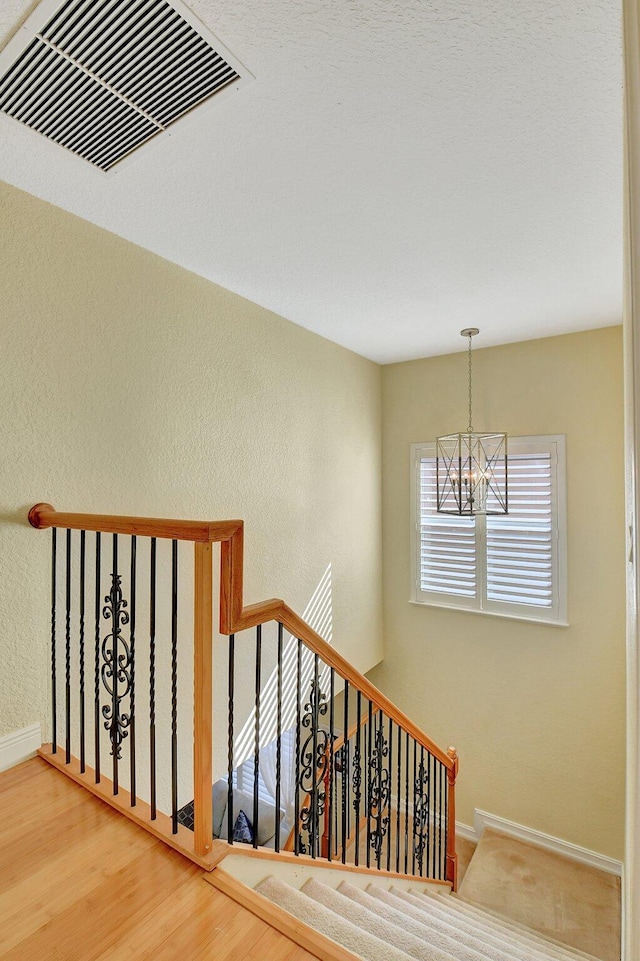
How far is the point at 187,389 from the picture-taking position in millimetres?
2664

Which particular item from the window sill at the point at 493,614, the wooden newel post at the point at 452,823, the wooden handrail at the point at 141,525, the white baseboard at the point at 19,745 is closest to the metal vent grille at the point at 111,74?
the wooden handrail at the point at 141,525

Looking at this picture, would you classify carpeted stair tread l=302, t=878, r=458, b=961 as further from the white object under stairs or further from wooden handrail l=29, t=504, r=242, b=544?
wooden handrail l=29, t=504, r=242, b=544

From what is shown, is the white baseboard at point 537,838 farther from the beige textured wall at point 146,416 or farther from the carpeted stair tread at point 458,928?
→ the beige textured wall at point 146,416

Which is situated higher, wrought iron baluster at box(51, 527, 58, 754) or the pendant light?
the pendant light

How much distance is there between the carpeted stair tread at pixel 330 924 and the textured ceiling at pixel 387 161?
7.83 ft

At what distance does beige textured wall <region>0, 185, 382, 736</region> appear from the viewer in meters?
1.94

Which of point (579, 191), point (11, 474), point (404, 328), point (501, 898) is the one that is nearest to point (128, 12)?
point (11, 474)

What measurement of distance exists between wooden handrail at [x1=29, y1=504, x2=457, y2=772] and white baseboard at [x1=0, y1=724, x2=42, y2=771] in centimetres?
82

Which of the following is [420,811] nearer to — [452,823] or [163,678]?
[452,823]

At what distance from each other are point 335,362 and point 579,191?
223 centimetres

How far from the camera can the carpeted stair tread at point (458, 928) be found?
181 centimetres

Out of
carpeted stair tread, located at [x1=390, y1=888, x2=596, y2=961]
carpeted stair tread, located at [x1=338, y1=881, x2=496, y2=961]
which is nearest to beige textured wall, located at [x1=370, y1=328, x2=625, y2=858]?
carpeted stair tread, located at [x1=390, y1=888, x2=596, y2=961]

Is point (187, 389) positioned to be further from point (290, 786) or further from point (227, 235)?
point (290, 786)

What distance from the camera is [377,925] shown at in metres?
1.56
